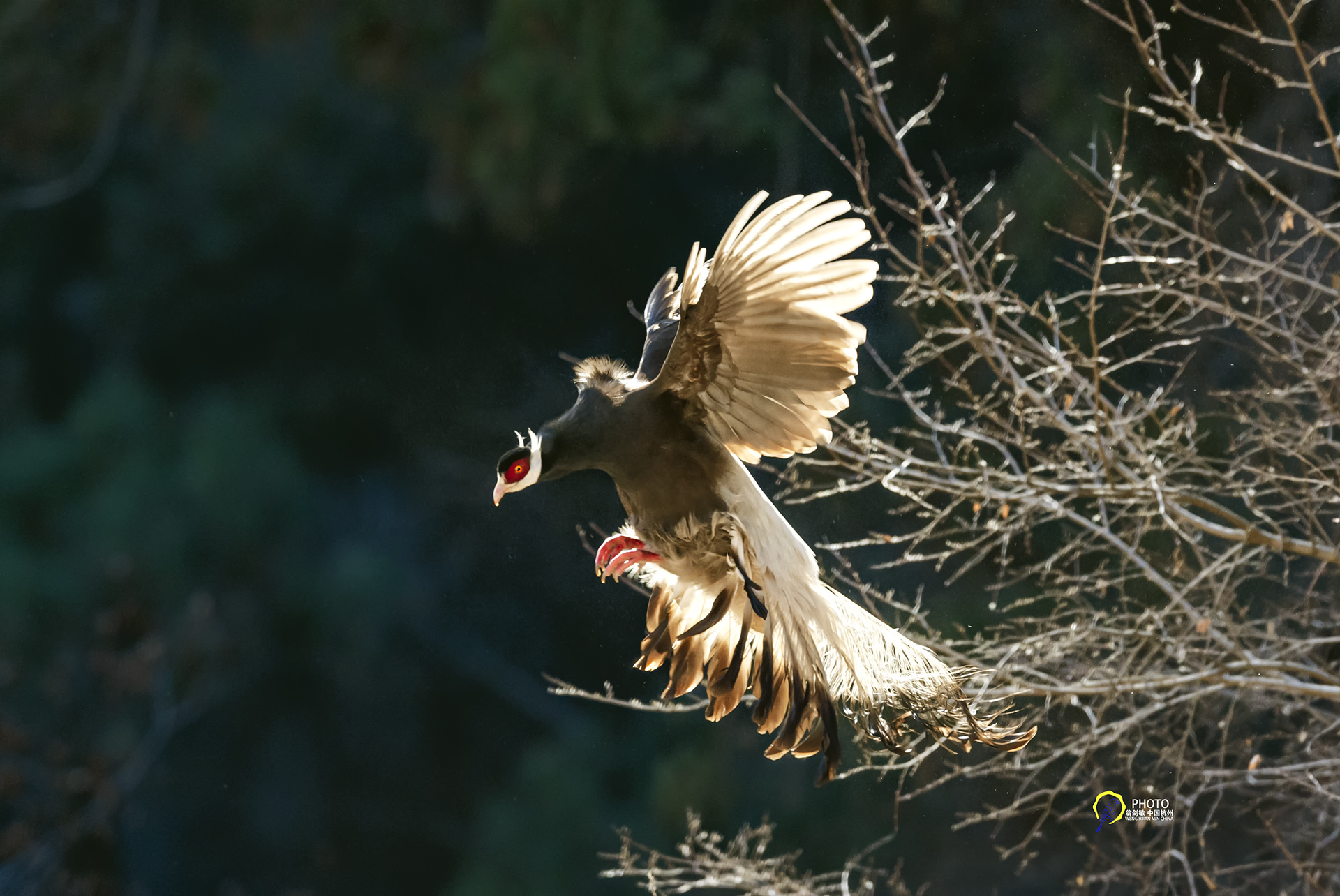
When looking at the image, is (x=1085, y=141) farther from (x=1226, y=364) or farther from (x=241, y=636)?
(x=241, y=636)

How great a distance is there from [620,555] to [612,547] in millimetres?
15

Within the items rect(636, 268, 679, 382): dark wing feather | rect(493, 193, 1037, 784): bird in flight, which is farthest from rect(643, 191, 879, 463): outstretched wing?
rect(636, 268, 679, 382): dark wing feather

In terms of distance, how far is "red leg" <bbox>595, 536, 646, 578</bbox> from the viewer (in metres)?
1.49

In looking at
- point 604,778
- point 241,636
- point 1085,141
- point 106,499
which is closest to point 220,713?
point 241,636

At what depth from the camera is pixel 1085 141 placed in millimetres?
3057

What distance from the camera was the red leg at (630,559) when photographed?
58.9 inches

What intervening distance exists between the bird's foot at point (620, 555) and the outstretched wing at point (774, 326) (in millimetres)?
194

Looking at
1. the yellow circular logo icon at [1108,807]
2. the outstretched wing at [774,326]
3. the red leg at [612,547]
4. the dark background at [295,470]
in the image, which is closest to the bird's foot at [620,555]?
the red leg at [612,547]

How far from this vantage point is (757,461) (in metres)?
1.46

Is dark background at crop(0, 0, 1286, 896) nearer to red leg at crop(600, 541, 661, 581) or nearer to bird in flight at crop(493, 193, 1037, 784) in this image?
red leg at crop(600, 541, 661, 581)

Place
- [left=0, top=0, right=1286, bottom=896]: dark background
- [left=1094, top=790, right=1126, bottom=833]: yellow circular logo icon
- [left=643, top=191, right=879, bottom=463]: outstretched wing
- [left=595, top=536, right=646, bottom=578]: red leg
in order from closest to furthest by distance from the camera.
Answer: [left=643, top=191, right=879, bottom=463]: outstretched wing → [left=595, top=536, right=646, bottom=578]: red leg → [left=1094, top=790, right=1126, bottom=833]: yellow circular logo icon → [left=0, top=0, right=1286, bottom=896]: dark background

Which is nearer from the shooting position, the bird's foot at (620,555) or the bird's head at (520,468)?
the bird's head at (520,468)

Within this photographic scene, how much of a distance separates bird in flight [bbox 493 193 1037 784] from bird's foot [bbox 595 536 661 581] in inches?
1.7

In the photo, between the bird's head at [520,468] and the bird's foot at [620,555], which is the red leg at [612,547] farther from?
the bird's head at [520,468]
